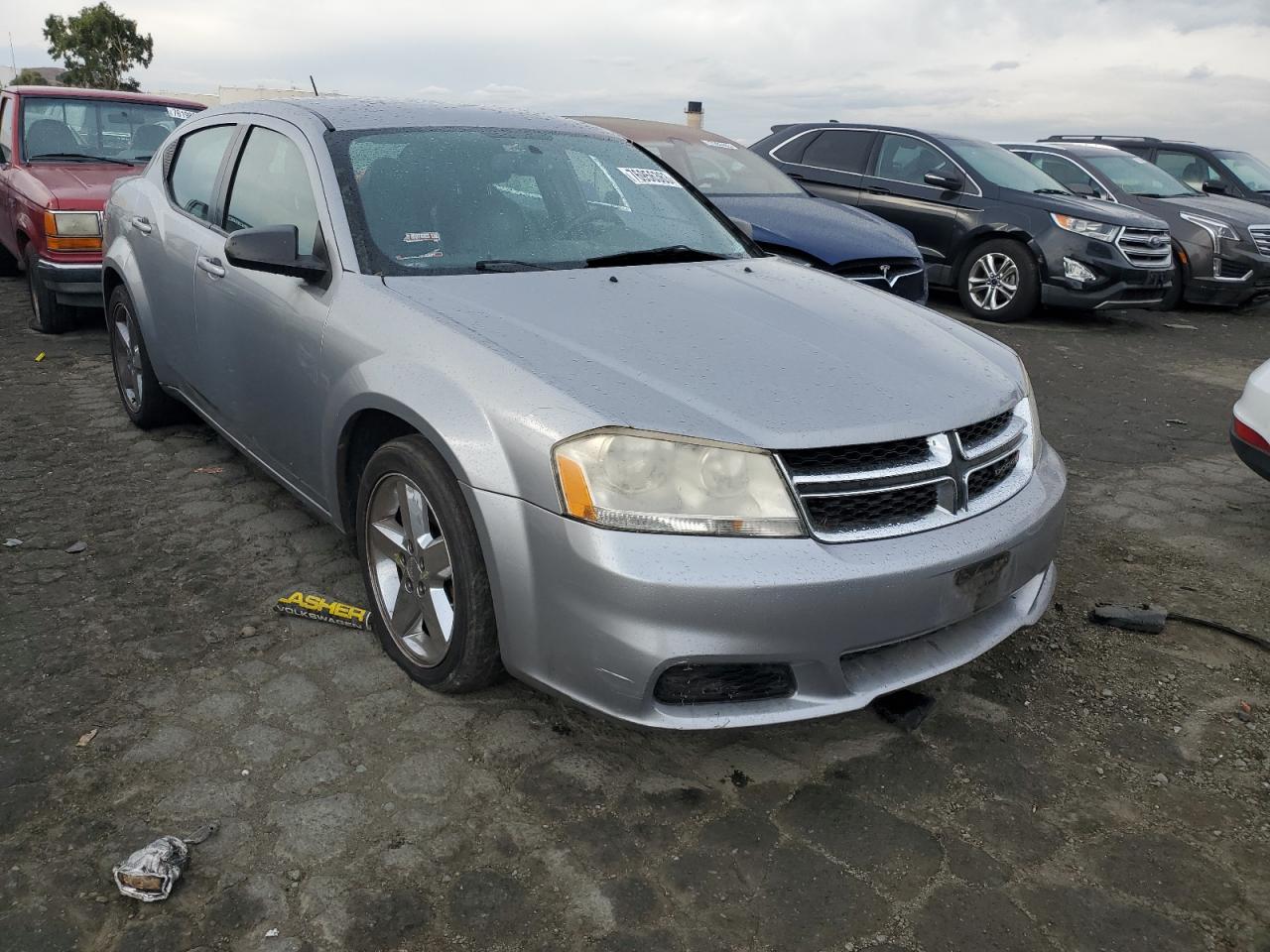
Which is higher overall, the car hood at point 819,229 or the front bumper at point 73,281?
the car hood at point 819,229

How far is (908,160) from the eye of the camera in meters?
9.75

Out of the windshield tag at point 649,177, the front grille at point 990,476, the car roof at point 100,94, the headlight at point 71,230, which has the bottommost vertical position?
the front grille at point 990,476

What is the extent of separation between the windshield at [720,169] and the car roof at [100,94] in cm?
344

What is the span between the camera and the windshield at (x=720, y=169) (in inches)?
297

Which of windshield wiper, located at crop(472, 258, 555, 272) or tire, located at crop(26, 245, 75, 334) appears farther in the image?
tire, located at crop(26, 245, 75, 334)

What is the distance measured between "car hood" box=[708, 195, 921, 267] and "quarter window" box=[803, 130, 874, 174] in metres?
2.60

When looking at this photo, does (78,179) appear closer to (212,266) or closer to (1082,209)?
(212,266)

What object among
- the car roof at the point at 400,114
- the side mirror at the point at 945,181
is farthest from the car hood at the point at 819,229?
the car roof at the point at 400,114

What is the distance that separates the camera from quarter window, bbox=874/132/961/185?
9.64 meters

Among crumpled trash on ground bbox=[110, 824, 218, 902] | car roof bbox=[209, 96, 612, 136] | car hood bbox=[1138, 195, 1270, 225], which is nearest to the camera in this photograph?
crumpled trash on ground bbox=[110, 824, 218, 902]

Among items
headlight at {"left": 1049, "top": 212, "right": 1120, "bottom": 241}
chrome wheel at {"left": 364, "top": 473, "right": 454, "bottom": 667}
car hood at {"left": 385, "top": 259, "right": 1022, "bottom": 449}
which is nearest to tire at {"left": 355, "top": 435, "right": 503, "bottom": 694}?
chrome wheel at {"left": 364, "top": 473, "right": 454, "bottom": 667}

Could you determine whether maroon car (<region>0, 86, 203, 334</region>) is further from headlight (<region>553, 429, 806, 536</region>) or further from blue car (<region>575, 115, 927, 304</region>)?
headlight (<region>553, 429, 806, 536</region>)

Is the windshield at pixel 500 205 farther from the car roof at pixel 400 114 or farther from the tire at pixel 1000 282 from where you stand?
the tire at pixel 1000 282

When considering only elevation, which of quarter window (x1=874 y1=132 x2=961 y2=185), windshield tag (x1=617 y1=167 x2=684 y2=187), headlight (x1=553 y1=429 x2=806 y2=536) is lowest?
headlight (x1=553 y1=429 x2=806 y2=536)
